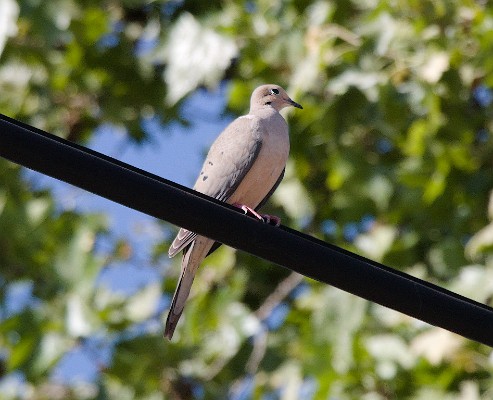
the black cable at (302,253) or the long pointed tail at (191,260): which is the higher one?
the long pointed tail at (191,260)

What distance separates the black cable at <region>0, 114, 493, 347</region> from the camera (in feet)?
9.17

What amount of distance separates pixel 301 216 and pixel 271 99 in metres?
1.60

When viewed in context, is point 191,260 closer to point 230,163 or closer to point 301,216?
point 230,163

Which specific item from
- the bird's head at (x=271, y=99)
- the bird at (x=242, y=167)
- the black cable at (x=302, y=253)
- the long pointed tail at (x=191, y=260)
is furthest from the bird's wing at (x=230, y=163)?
the black cable at (x=302, y=253)

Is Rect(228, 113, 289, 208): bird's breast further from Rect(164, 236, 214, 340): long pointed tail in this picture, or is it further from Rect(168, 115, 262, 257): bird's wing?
Rect(164, 236, 214, 340): long pointed tail

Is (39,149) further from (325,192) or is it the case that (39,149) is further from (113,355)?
(325,192)

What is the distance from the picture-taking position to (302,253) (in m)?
2.89

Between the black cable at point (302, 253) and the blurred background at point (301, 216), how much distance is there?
2456 mm

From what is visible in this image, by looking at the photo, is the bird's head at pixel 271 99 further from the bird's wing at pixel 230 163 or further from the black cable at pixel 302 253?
the black cable at pixel 302 253

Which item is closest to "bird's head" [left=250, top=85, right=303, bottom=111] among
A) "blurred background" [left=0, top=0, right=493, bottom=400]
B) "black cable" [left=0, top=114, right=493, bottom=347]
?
"blurred background" [left=0, top=0, right=493, bottom=400]

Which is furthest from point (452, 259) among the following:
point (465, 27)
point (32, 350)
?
point (32, 350)

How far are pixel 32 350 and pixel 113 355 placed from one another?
0.43 m

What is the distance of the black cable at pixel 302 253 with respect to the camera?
2795 mm

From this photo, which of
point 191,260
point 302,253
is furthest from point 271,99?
point 302,253
